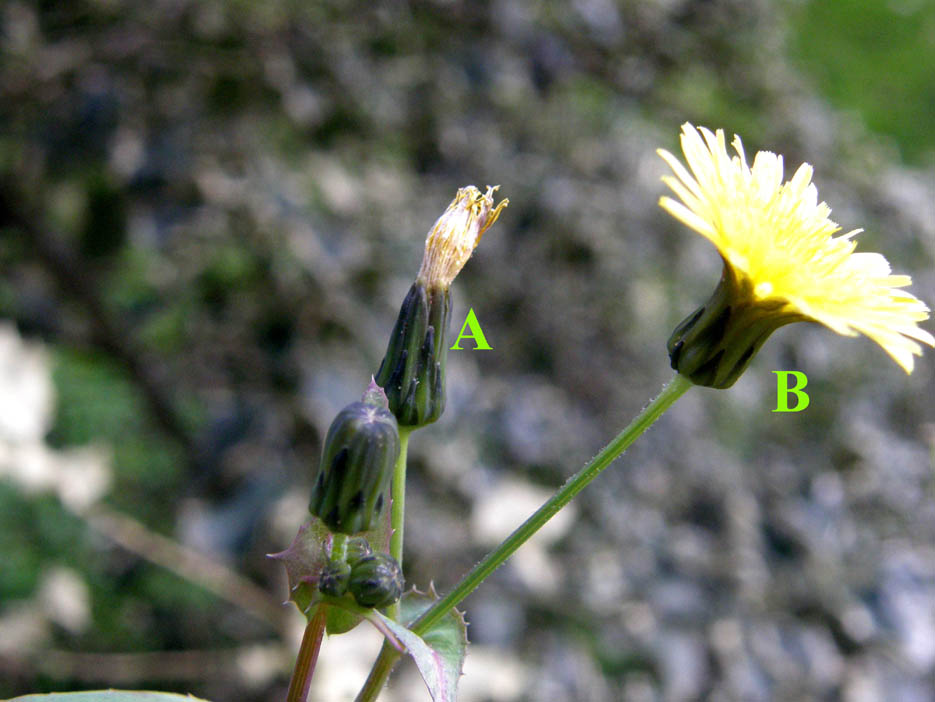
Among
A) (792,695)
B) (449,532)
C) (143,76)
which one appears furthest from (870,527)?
(143,76)

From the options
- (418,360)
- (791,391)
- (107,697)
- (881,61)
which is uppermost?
(881,61)

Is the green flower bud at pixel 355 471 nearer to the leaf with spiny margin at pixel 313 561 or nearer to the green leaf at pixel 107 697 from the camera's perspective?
the leaf with spiny margin at pixel 313 561

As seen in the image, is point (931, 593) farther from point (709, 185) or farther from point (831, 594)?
point (709, 185)

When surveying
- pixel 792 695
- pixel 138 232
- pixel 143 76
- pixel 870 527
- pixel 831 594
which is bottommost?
pixel 792 695

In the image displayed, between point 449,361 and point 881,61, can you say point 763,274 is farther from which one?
point 881,61

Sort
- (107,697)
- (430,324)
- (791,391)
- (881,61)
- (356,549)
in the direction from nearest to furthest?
(107,697) → (356,549) → (430,324) → (791,391) → (881,61)

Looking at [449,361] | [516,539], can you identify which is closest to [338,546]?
[516,539]

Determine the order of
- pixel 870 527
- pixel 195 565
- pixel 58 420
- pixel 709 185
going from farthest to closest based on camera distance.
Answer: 1. pixel 58 420
2. pixel 870 527
3. pixel 195 565
4. pixel 709 185

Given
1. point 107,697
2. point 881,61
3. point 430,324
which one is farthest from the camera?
point 881,61
